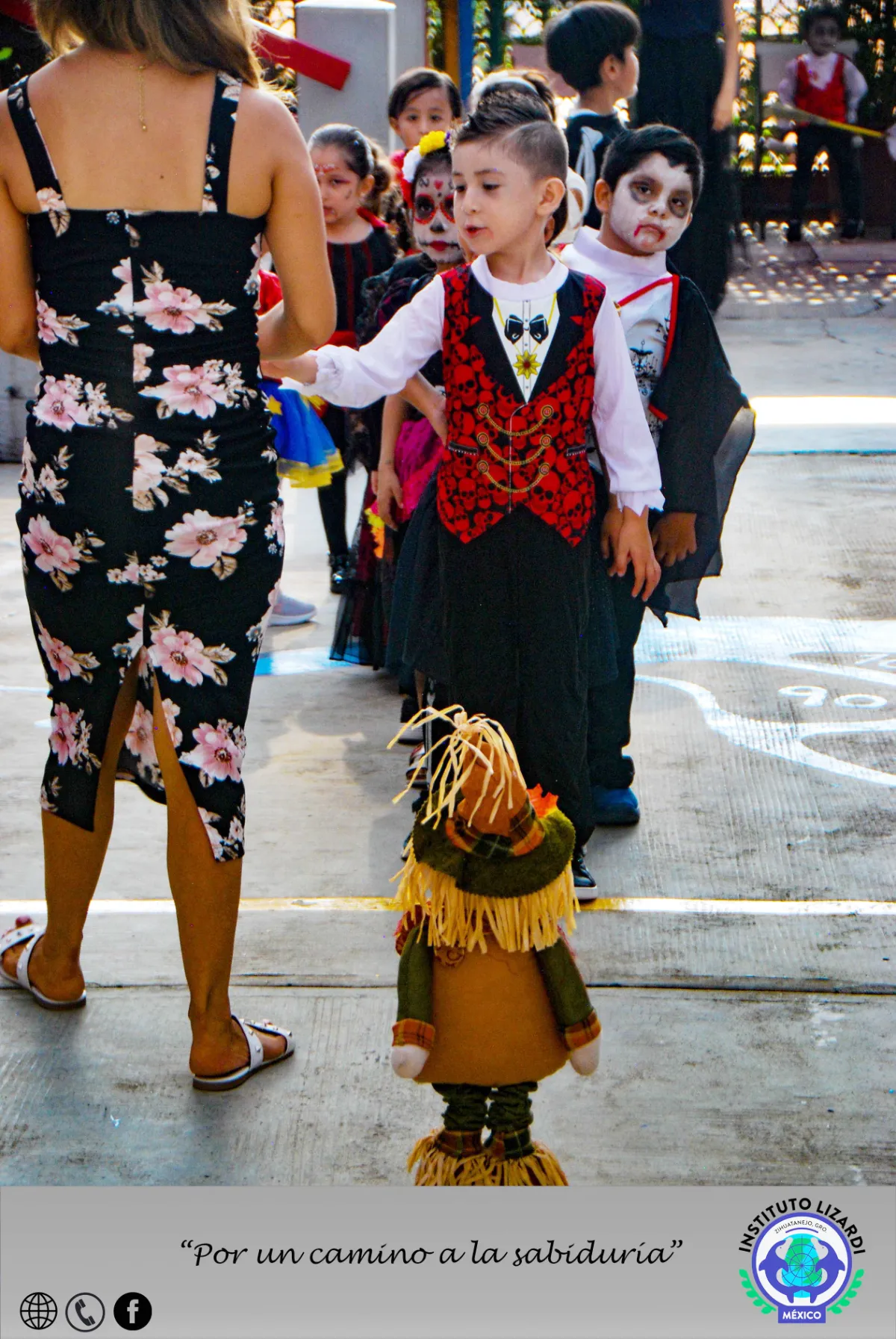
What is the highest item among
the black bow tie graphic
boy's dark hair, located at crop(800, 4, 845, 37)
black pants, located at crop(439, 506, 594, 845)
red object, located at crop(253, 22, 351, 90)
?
boy's dark hair, located at crop(800, 4, 845, 37)

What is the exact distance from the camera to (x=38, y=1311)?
186 centimetres

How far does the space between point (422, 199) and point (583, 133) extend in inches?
52.3

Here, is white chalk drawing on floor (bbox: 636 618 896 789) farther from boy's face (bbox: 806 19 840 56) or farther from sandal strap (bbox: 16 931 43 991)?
boy's face (bbox: 806 19 840 56)

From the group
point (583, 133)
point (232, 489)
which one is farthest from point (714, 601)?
point (232, 489)

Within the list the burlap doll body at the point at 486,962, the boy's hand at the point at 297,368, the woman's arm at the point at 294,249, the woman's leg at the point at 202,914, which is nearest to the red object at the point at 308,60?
the boy's hand at the point at 297,368

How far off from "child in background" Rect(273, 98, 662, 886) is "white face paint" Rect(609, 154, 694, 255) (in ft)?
0.85

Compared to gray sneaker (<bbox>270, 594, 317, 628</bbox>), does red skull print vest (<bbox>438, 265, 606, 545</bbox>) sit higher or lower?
higher

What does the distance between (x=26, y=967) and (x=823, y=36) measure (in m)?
13.1

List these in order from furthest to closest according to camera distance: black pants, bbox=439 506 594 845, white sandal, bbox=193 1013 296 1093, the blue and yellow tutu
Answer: the blue and yellow tutu
black pants, bbox=439 506 594 845
white sandal, bbox=193 1013 296 1093

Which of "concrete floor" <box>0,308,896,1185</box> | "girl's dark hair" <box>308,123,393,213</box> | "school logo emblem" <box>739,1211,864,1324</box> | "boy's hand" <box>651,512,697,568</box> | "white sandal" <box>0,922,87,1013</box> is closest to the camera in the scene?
"school logo emblem" <box>739,1211,864,1324</box>

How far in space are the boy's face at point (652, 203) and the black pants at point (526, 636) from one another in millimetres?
706

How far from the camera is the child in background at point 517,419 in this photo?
9.41ft

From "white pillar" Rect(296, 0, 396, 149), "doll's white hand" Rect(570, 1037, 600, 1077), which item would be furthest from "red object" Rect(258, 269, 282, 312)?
"white pillar" Rect(296, 0, 396, 149)

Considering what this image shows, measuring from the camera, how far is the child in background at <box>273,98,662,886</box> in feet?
9.41
